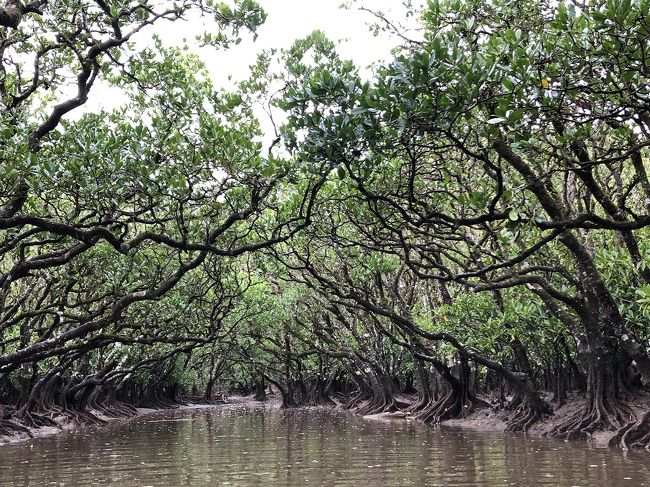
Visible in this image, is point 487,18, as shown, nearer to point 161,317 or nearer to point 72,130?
point 72,130

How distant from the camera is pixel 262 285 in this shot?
96.6ft

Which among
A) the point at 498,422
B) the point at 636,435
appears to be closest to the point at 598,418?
the point at 636,435

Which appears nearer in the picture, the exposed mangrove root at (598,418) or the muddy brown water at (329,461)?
the muddy brown water at (329,461)

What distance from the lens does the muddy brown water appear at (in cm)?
877

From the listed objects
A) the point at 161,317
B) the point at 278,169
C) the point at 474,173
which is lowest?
the point at 161,317

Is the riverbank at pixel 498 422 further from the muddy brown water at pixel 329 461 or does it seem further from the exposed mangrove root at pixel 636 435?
the muddy brown water at pixel 329 461

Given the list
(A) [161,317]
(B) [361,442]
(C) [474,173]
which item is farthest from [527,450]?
(A) [161,317]

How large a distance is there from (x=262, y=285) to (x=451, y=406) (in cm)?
1212

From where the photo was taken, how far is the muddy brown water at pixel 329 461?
8773 mm

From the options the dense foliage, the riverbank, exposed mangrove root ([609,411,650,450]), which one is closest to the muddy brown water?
exposed mangrove root ([609,411,650,450])

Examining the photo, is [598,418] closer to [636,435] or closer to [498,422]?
[636,435]

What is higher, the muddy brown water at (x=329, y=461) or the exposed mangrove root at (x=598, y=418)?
the exposed mangrove root at (x=598, y=418)

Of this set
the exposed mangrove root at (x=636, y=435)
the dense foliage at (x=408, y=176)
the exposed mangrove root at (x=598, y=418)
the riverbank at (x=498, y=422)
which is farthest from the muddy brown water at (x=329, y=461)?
the dense foliage at (x=408, y=176)

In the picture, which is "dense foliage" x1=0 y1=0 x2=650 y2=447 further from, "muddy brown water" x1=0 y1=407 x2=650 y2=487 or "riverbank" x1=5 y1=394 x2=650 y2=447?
"muddy brown water" x1=0 y1=407 x2=650 y2=487
